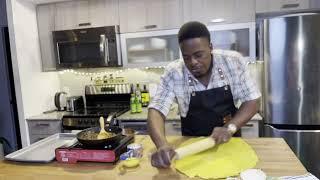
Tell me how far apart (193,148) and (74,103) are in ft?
7.52

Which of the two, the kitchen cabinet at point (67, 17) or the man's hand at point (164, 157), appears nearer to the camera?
the man's hand at point (164, 157)

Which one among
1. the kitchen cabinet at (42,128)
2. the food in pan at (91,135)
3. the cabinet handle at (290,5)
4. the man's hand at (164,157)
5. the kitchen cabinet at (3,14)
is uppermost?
the kitchen cabinet at (3,14)

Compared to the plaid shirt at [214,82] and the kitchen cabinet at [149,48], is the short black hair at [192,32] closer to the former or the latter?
the plaid shirt at [214,82]

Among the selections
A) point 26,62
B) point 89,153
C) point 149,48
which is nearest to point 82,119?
point 26,62

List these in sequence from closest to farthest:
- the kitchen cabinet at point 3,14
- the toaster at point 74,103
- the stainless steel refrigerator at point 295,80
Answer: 1. the stainless steel refrigerator at point 295,80
2. the toaster at point 74,103
3. the kitchen cabinet at point 3,14

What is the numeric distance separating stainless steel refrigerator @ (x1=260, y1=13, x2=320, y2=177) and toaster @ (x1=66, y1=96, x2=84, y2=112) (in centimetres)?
205

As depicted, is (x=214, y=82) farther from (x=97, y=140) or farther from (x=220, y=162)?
(x=97, y=140)

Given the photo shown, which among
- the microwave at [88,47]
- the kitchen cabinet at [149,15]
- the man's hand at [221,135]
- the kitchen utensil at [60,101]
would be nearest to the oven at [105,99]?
the kitchen utensil at [60,101]

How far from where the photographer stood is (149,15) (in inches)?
109

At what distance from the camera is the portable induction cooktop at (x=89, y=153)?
1246 millimetres

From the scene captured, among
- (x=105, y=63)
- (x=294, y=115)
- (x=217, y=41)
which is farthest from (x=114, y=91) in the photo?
(x=294, y=115)

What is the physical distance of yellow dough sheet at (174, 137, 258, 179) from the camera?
42.0 inches

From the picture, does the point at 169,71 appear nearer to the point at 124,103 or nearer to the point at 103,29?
the point at 103,29

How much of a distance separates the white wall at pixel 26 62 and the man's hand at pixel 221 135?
7.65ft
